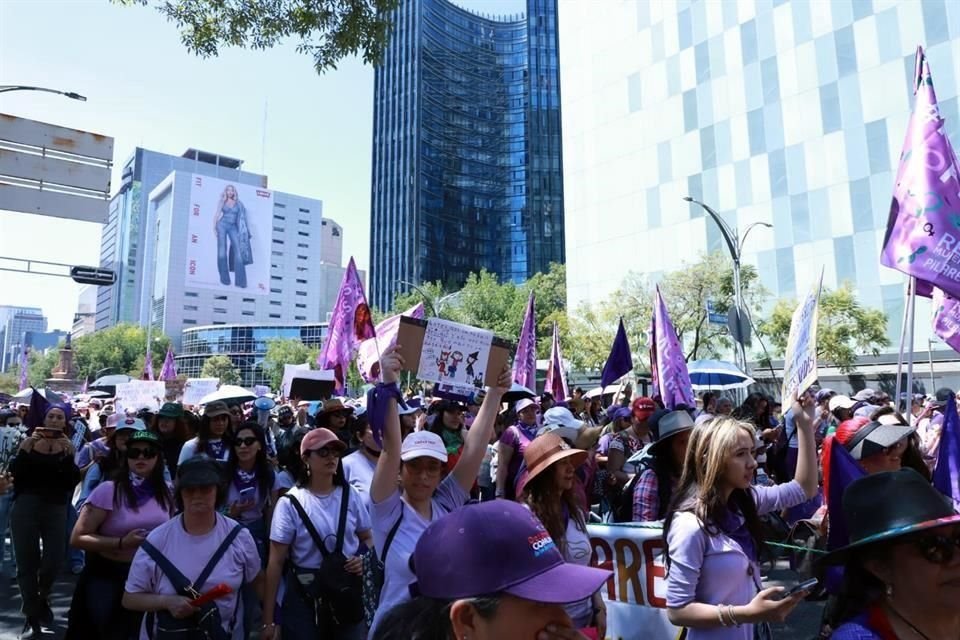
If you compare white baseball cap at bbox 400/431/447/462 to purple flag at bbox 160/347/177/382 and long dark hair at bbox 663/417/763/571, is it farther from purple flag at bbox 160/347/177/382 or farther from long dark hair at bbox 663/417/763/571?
purple flag at bbox 160/347/177/382

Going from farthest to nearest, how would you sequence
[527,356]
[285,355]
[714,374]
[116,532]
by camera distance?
[285,355], [714,374], [527,356], [116,532]

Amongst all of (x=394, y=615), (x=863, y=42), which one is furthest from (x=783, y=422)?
(x=863, y=42)

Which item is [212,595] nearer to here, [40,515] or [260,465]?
[260,465]

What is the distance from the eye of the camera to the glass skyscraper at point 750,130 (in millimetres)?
31219

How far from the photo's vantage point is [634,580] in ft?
13.2

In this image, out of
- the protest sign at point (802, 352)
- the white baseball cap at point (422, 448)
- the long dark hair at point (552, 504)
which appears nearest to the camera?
the white baseball cap at point (422, 448)

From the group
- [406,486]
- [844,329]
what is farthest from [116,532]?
[844,329]

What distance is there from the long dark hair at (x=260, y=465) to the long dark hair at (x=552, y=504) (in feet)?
8.70

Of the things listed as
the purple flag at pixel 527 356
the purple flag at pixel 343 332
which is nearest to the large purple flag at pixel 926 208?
the purple flag at pixel 343 332

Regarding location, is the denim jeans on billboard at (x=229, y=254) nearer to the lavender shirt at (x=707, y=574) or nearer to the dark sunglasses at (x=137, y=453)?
the dark sunglasses at (x=137, y=453)

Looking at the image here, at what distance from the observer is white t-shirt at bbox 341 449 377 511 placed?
15.4ft

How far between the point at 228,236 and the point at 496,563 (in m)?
126

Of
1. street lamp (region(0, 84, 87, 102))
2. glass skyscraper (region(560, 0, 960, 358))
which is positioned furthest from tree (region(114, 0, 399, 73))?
glass skyscraper (region(560, 0, 960, 358))

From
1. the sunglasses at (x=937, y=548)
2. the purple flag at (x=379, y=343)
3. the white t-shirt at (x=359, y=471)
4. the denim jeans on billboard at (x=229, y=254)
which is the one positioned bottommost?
the white t-shirt at (x=359, y=471)
